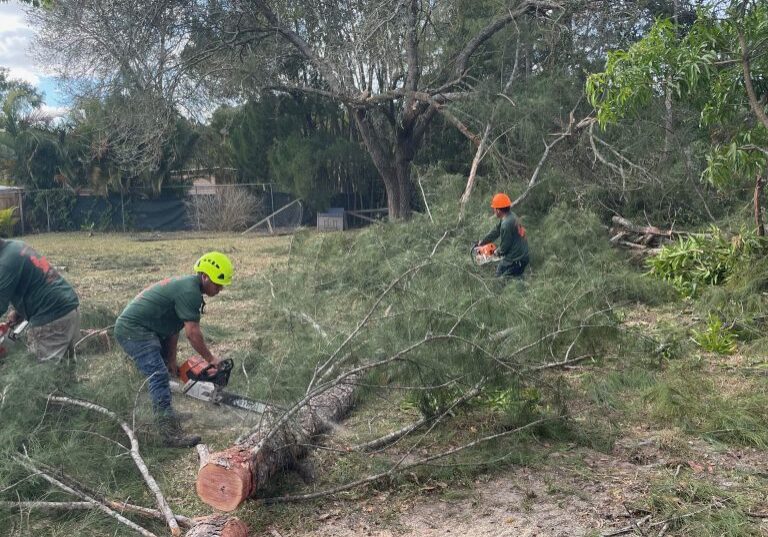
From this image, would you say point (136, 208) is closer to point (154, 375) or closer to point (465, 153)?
point (465, 153)

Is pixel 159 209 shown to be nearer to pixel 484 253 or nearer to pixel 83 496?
pixel 484 253

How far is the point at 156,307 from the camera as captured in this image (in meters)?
5.20

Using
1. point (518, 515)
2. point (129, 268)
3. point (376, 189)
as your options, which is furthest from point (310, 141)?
point (518, 515)

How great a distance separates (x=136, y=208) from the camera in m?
24.2

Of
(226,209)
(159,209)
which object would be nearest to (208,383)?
(226,209)

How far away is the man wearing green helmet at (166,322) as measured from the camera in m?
5.04

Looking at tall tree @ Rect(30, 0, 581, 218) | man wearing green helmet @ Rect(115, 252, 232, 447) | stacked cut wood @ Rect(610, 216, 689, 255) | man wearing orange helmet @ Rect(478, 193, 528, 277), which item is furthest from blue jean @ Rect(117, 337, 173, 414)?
tall tree @ Rect(30, 0, 581, 218)

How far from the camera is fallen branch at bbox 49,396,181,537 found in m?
3.60

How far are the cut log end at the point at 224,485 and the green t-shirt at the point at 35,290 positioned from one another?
2272 mm

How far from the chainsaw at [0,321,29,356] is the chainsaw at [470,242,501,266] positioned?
5005 millimetres

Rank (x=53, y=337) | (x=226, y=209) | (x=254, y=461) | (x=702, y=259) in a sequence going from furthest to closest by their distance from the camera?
1. (x=226, y=209)
2. (x=702, y=259)
3. (x=53, y=337)
4. (x=254, y=461)

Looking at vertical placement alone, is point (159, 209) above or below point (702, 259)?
above

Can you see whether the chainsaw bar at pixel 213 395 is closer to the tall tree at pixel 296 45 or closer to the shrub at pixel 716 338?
the shrub at pixel 716 338

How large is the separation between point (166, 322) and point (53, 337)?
2.92ft
